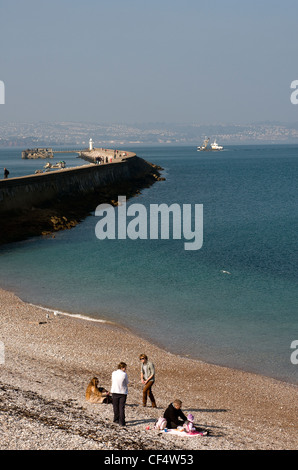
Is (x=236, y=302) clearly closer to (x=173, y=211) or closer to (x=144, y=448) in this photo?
(x=144, y=448)

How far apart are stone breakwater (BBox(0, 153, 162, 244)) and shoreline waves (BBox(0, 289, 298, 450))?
713 inches

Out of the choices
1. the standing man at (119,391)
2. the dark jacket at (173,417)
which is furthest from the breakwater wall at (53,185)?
the dark jacket at (173,417)

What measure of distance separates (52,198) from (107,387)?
1361 inches

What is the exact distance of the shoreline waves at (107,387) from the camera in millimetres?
11039

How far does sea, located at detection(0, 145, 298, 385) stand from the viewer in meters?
18.9

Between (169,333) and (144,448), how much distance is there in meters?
9.21

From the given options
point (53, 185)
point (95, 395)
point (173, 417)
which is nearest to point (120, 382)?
point (173, 417)

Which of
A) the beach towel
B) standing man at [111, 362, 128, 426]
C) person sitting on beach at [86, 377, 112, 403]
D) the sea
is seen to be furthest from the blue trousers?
→ the sea

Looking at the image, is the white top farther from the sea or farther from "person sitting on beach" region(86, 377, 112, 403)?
the sea

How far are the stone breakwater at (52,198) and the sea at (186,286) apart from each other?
1706mm

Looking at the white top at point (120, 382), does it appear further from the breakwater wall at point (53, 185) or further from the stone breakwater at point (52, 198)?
the breakwater wall at point (53, 185)

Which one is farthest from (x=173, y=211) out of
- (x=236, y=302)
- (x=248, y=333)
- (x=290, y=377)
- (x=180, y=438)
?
(x=180, y=438)

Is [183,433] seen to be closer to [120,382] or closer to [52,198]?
[120,382]

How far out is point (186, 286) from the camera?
84.4ft
